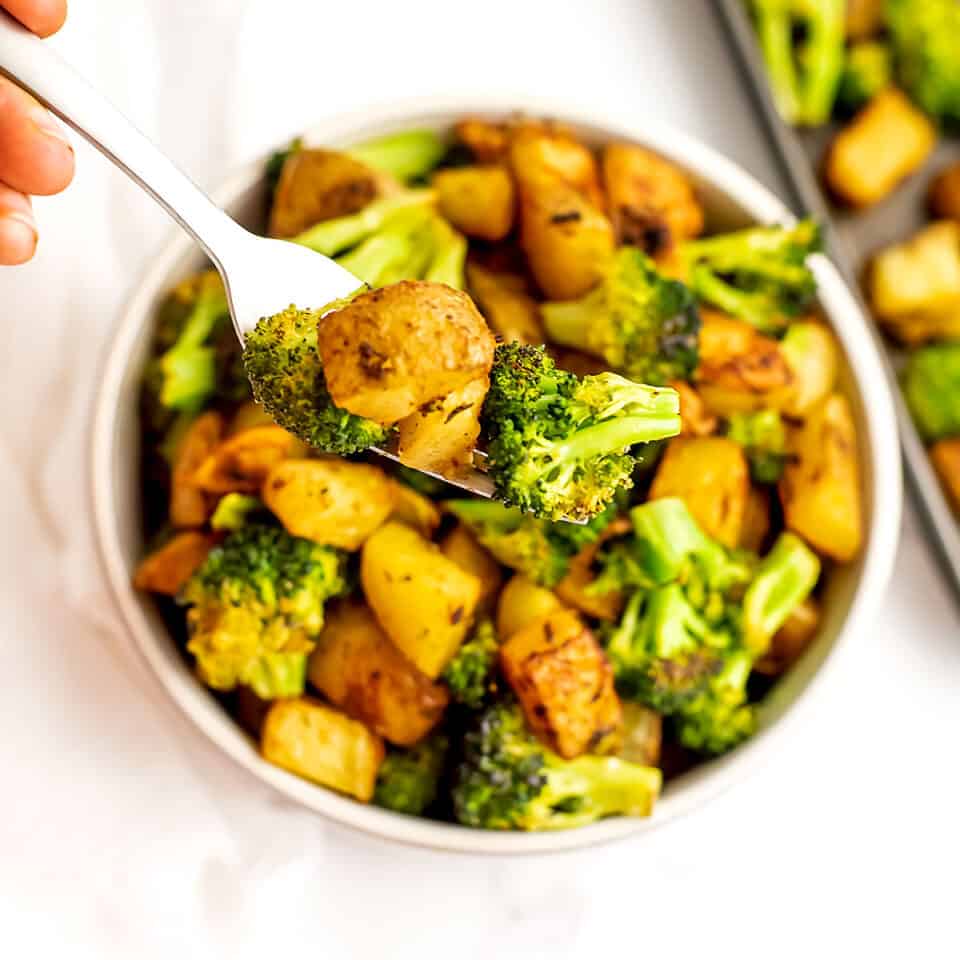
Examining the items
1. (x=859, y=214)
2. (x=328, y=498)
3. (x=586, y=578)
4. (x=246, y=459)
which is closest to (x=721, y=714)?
(x=586, y=578)

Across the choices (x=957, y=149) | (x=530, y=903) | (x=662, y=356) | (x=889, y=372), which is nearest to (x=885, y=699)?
(x=889, y=372)

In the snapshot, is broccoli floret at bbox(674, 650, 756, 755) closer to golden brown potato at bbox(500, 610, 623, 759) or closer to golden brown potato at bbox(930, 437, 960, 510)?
golden brown potato at bbox(500, 610, 623, 759)

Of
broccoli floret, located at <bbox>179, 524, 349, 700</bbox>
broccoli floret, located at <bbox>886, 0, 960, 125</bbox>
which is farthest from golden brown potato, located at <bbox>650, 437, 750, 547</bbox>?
broccoli floret, located at <bbox>886, 0, 960, 125</bbox>

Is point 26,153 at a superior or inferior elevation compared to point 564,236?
superior

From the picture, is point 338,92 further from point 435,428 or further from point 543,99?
point 435,428

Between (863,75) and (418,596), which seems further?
(863,75)

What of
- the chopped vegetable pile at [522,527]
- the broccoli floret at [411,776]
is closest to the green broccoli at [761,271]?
the chopped vegetable pile at [522,527]

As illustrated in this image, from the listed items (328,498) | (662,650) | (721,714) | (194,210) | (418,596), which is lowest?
(721,714)

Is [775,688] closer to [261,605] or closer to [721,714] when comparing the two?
[721,714]
